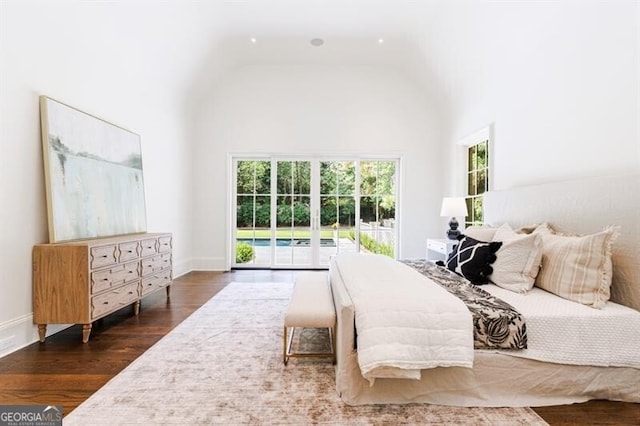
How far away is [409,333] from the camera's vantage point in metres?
1.60

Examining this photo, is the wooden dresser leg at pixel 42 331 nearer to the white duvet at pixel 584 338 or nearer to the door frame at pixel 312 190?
the door frame at pixel 312 190

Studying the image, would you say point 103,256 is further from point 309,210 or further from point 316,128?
point 316,128

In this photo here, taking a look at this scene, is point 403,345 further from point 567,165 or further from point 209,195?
point 209,195

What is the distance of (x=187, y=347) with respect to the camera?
2.40 meters

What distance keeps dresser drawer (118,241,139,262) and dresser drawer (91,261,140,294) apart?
61 millimetres

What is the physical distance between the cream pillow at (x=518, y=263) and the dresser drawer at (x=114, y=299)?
3.20 m

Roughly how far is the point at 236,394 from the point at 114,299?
1649 mm

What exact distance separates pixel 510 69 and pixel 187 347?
4.25 metres

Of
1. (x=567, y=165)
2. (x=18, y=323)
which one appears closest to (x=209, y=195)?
(x=18, y=323)

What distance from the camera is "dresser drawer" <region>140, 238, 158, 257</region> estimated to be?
10.4 feet

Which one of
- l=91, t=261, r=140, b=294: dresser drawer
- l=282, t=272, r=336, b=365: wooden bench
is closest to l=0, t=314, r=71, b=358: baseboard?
l=91, t=261, r=140, b=294: dresser drawer

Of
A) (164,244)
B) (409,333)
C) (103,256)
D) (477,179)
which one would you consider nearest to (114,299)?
(103,256)

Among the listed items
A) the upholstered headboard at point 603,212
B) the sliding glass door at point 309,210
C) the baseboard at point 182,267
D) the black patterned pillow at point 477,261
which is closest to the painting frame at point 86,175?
the baseboard at point 182,267

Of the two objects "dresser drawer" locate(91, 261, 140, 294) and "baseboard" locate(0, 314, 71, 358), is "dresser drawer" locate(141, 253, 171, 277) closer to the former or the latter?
"dresser drawer" locate(91, 261, 140, 294)
